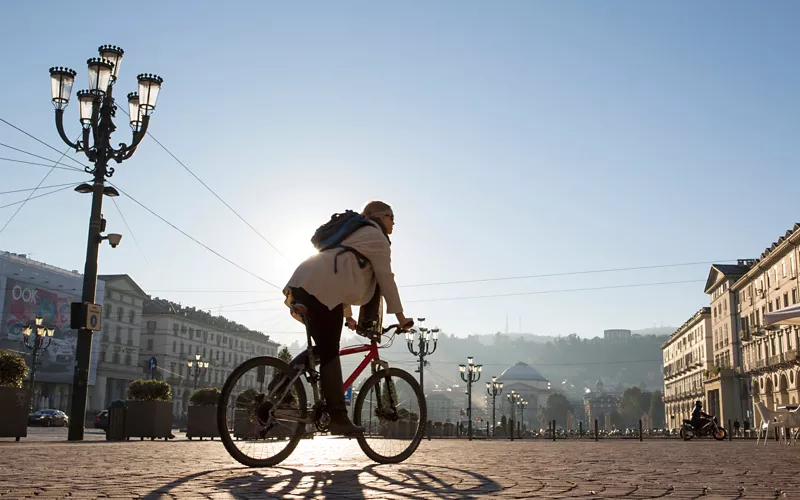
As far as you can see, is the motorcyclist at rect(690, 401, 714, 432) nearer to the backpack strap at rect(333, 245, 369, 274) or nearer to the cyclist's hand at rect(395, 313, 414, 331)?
the cyclist's hand at rect(395, 313, 414, 331)

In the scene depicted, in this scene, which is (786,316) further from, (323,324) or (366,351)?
(323,324)

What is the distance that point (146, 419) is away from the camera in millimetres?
15828

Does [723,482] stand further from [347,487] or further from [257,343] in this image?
[257,343]

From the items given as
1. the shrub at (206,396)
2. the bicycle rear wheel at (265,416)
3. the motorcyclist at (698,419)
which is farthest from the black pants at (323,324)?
the motorcyclist at (698,419)

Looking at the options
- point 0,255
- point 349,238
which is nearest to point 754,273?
point 0,255

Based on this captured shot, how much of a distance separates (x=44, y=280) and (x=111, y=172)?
54399 millimetres

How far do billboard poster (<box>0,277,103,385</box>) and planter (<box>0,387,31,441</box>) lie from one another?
50.7 metres

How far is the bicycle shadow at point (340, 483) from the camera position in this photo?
3.42 metres

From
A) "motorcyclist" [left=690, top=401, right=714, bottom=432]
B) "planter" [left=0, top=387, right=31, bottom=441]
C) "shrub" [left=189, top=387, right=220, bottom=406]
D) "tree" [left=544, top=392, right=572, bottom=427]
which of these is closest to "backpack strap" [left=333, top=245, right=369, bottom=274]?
"planter" [left=0, top=387, right=31, bottom=441]

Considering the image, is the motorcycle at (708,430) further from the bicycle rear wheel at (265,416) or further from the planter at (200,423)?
the bicycle rear wheel at (265,416)

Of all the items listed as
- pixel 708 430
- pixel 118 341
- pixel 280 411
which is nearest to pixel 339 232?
pixel 280 411

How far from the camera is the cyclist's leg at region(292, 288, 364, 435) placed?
16.1ft

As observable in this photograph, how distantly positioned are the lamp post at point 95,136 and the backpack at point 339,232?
29.1 ft

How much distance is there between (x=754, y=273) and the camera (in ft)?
204
